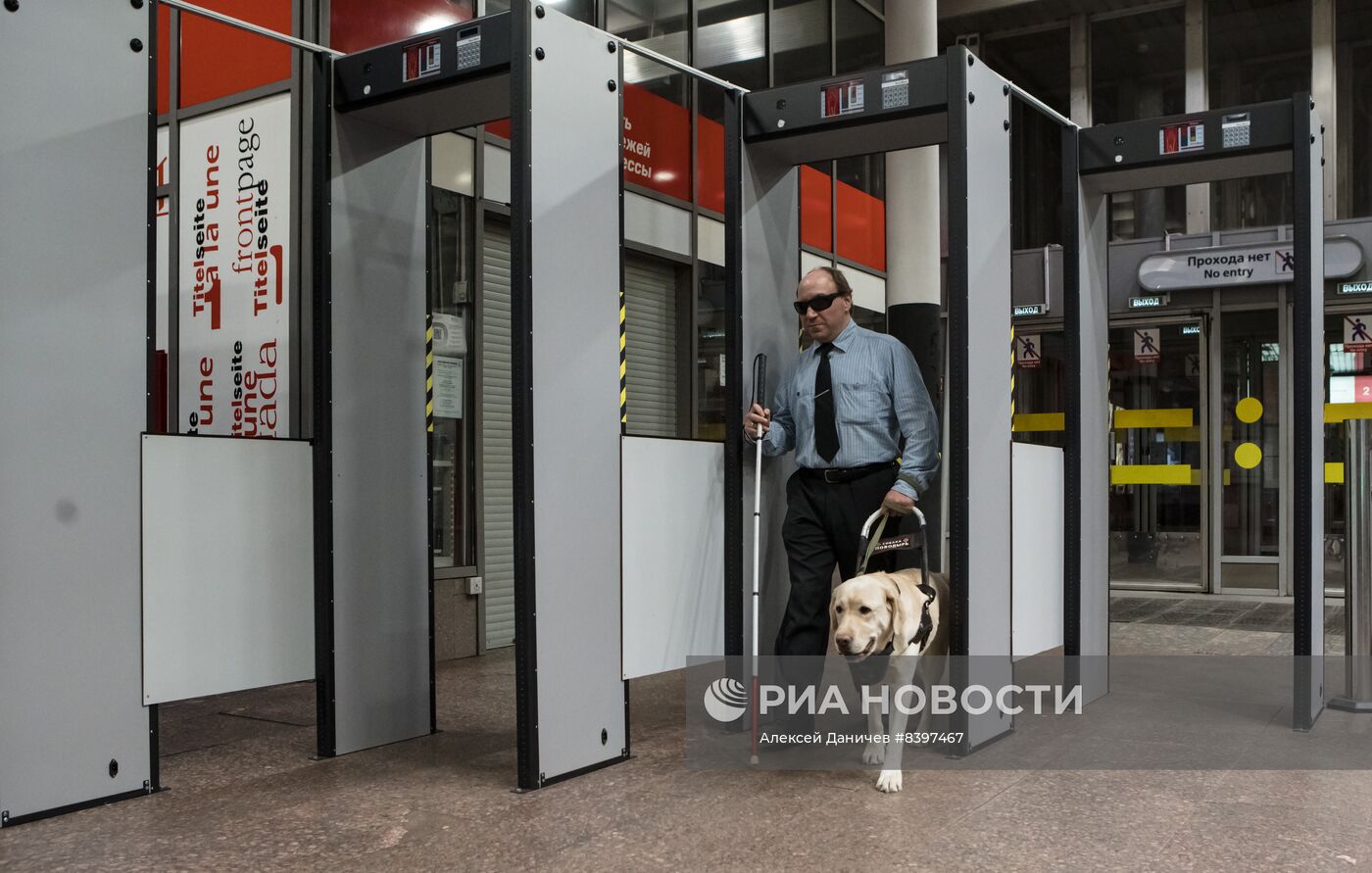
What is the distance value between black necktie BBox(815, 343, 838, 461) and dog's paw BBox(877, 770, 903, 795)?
127 centimetres

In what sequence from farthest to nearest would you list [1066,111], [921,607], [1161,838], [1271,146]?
[1066,111] → [1271,146] → [921,607] → [1161,838]

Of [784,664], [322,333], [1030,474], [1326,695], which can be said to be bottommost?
[1326,695]

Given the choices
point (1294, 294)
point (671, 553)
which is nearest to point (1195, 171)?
point (1294, 294)

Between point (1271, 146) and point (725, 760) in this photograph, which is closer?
point (725, 760)

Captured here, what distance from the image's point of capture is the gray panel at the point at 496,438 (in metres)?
7.48

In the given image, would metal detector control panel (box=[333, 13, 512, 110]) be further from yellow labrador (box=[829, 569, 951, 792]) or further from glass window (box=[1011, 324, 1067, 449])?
glass window (box=[1011, 324, 1067, 449])

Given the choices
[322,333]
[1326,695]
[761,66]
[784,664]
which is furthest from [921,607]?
[761,66]

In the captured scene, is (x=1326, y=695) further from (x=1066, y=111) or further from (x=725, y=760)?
(x=1066, y=111)

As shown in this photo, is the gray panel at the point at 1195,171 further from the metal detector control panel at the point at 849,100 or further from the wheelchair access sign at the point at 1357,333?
the wheelchair access sign at the point at 1357,333

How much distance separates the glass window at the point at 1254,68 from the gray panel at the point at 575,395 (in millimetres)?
8894

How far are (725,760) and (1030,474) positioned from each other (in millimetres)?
1960

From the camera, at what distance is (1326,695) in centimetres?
614

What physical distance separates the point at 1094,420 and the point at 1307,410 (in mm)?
1033

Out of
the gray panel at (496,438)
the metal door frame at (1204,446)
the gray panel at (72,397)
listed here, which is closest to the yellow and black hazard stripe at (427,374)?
the gray panel at (72,397)
